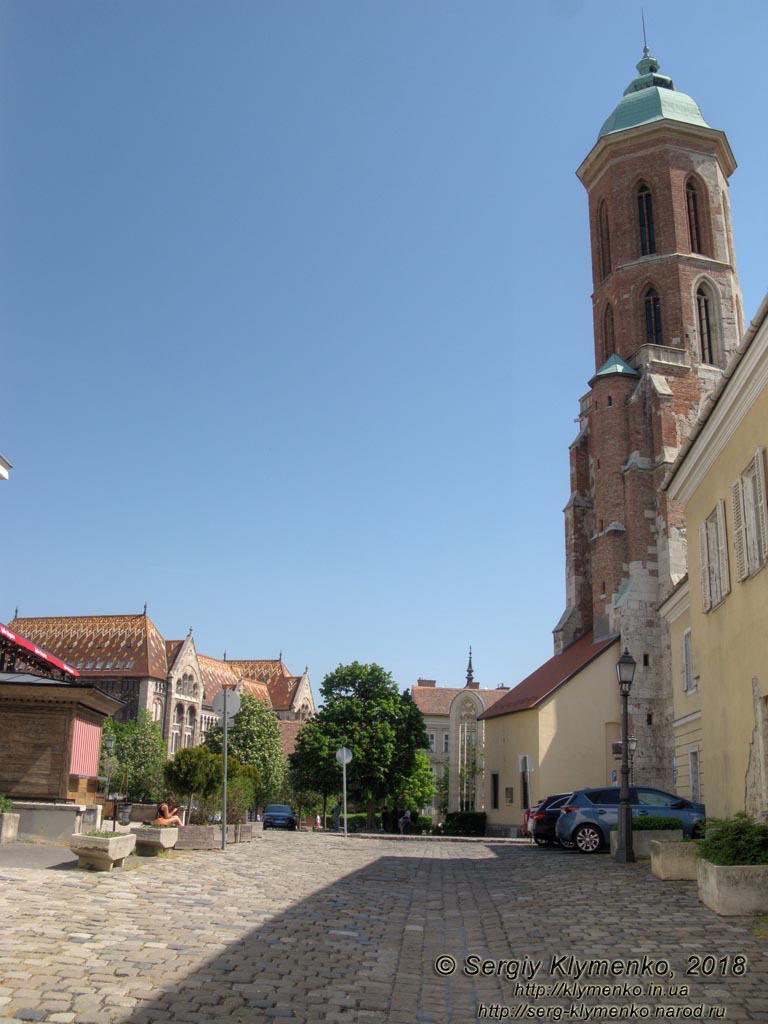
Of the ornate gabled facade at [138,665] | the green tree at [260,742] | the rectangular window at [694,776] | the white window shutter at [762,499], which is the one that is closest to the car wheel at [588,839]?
the rectangular window at [694,776]

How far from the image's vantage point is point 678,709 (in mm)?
26406

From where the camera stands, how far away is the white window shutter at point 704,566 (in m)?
16.0

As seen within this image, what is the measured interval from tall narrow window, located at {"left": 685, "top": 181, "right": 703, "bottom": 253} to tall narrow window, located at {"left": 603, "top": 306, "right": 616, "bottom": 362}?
5.20m

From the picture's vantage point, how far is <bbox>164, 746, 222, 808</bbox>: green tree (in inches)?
720

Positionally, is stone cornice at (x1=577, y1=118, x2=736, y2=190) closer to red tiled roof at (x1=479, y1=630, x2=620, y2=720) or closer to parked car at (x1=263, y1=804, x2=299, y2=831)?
red tiled roof at (x1=479, y1=630, x2=620, y2=720)

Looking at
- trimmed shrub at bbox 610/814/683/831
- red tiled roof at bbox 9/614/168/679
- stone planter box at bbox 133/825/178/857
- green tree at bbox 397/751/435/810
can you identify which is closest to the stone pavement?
stone planter box at bbox 133/825/178/857

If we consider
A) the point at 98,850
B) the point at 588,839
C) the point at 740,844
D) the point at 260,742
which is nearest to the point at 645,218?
the point at 588,839

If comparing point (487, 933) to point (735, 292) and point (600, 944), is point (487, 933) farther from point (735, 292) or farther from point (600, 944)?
point (735, 292)

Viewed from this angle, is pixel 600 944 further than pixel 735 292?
No

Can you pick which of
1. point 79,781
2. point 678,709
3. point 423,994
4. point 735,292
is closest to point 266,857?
point 79,781

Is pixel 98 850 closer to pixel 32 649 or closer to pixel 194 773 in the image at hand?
pixel 194 773

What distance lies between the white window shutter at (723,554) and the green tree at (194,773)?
1032 centimetres

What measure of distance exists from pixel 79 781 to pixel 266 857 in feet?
12.6

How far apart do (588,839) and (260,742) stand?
5311 cm
